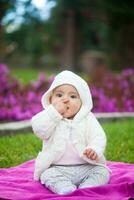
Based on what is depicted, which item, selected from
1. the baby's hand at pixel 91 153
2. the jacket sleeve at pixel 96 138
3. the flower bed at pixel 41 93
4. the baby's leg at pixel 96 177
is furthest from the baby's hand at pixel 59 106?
the flower bed at pixel 41 93

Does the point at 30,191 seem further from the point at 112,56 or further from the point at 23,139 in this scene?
the point at 112,56

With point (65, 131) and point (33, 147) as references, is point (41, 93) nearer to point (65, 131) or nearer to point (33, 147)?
point (33, 147)

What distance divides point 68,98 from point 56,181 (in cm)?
69

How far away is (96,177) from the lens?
15.3ft

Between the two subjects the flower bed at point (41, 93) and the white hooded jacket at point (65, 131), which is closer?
the white hooded jacket at point (65, 131)

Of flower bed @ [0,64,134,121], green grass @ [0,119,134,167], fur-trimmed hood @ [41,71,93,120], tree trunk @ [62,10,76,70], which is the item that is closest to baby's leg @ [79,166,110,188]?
fur-trimmed hood @ [41,71,93,120]

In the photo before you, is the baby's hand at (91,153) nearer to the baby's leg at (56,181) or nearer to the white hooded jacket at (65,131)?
the white hooded jacket at (65,131)

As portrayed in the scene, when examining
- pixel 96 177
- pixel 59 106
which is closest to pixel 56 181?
pixel 96 177

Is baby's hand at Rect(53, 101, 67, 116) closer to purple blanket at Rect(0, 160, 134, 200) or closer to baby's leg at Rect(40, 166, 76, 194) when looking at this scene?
baby's leg at Rect(40, 166, 76, 194)

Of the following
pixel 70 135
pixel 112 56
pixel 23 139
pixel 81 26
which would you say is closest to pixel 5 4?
pixel 23 139

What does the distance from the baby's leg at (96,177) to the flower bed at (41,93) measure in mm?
4646

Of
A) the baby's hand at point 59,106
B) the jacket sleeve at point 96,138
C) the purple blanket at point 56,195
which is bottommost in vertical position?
the purple blanket at point 56,195

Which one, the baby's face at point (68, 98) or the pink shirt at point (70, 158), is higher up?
the baby's face at point (68, 98)

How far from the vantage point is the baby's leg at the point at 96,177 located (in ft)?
15.2
